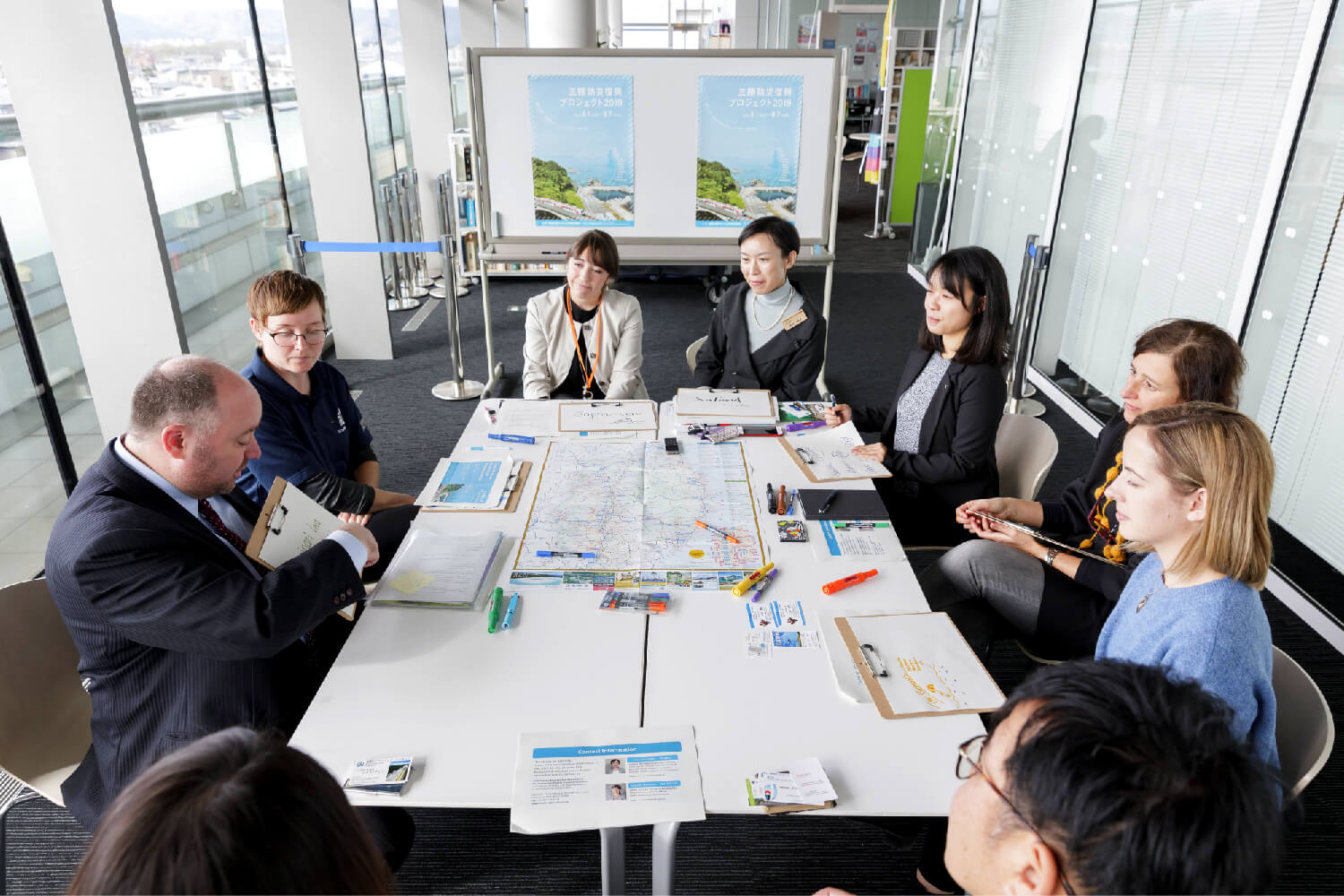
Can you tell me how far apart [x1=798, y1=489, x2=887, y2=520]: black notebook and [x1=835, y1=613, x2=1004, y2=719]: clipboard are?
0.45 m

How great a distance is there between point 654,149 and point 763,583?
3.43 metres

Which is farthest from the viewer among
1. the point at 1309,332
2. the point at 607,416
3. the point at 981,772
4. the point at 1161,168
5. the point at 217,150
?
the point at 217,150

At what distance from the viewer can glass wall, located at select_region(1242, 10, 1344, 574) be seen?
3.00m

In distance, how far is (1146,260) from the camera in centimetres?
414

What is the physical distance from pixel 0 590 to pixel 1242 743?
6.97 ft

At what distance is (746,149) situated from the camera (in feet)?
15.0

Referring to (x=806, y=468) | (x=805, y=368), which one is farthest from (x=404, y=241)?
(x=806, y=468)

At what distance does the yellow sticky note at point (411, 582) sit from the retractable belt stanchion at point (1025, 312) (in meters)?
3.77

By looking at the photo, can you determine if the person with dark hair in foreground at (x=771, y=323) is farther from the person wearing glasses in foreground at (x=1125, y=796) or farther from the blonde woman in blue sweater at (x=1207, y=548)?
the person wearing glasses in foreground at (x=1125, y=796)

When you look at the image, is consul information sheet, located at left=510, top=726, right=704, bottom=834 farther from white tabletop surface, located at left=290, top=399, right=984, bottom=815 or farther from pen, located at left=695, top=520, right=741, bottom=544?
pen, located at left=695, top=520, right=741, bottom=544

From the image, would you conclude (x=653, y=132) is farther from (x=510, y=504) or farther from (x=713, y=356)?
(x=510, y=504)

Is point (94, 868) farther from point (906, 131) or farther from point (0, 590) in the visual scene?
point (906, 131)

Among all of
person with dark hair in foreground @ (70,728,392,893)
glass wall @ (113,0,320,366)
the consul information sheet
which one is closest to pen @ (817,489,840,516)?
the consul information sheet

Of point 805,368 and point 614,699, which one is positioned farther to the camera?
point 805,368
